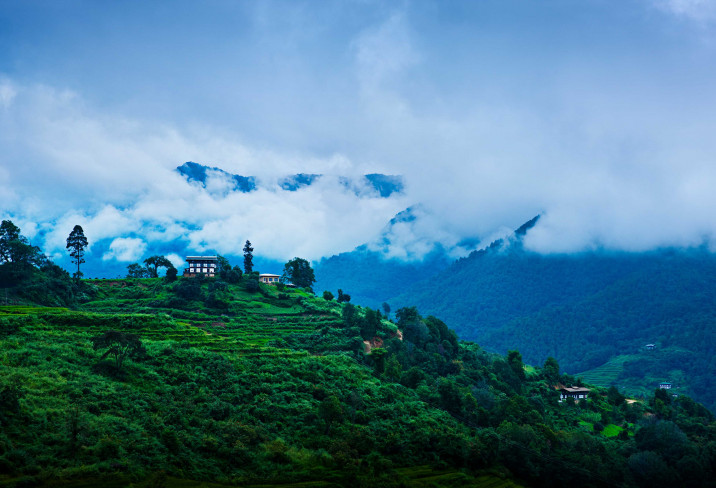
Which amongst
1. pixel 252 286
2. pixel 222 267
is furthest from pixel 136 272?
pixel 252 286

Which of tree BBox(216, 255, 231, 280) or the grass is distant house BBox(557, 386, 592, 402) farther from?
tree BBox(216, 255, 231, 280)

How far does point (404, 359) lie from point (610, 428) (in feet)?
118

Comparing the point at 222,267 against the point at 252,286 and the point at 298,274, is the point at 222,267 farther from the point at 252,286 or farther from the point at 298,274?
the point at 298,274

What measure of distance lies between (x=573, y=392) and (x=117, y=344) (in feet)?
277

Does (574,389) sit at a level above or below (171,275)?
below

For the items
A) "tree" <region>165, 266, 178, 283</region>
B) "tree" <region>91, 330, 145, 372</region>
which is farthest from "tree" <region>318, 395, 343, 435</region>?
"tree" <region>165, 266, 178, 283</region>

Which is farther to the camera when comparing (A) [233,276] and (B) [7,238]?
(A) [233,276]

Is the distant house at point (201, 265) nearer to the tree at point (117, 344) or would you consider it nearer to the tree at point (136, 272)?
the tree at point (136, 272)

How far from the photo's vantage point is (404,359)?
279 feet

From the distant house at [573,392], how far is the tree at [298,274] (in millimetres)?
59069

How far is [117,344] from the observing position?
53.5m

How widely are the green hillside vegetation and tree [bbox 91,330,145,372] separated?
0.19m

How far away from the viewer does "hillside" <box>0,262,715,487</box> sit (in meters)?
37.6

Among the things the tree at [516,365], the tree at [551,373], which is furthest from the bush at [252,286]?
the tree at [551,373]
